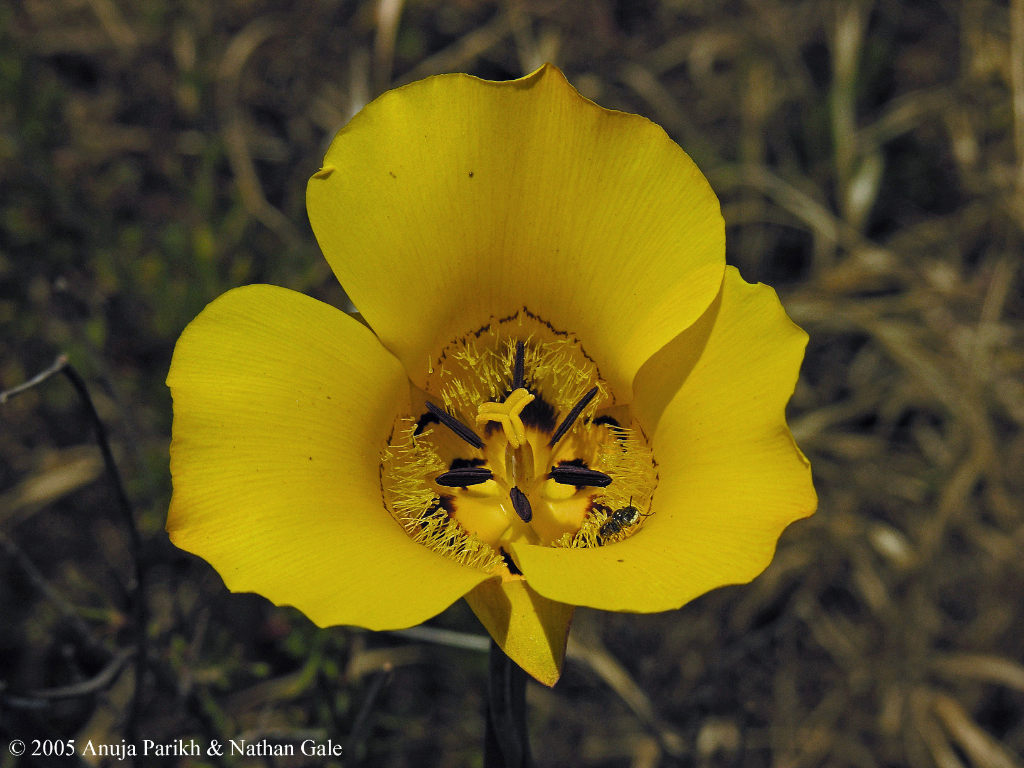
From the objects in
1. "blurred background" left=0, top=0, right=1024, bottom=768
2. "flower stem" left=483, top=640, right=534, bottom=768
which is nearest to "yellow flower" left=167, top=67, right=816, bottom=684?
"flower stem" left=483, top=640, right=534, bottom=768

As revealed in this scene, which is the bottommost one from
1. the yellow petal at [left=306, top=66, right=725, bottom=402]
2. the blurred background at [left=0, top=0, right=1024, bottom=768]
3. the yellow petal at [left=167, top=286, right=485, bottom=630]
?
the blurred background at [left=0, top=0, right=1024, bottom=768]

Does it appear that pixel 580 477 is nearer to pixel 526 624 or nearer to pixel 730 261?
pixel 526 624

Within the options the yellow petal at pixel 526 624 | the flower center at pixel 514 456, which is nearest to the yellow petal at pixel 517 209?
the flower center at pixel 514 456

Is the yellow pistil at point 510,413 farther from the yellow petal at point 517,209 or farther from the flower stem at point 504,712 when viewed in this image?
the flower stem at point 504,712

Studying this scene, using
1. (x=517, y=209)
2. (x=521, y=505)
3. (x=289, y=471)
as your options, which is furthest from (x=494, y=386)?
(x=289, y=471)

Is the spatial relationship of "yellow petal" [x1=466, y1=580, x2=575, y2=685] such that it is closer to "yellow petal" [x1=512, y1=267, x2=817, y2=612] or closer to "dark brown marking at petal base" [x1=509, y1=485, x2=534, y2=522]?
"yellow petal" [x1=512, y1=267, x2=817, y2=612]

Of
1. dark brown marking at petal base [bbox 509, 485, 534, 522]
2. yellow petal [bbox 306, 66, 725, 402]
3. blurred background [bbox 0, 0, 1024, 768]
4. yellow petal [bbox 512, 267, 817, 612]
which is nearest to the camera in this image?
yellow petal [bbox 512, 267, 817, 612]
